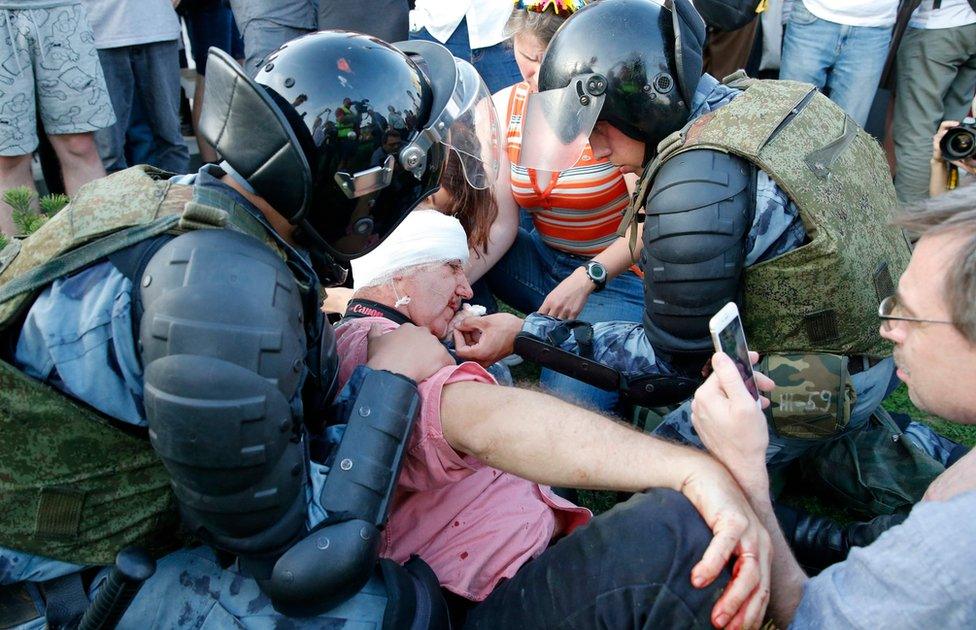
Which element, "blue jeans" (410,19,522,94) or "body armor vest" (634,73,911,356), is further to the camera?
"blue jeans" (410,19,522,94)

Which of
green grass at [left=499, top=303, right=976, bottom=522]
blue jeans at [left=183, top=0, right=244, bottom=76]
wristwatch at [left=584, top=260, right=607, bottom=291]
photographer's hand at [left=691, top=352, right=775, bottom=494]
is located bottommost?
green grass at [left=499, top=303, right=976, bottom=522]

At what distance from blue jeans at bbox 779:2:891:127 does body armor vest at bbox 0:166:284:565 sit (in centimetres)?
459

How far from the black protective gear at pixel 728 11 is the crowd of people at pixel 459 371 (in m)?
1.57

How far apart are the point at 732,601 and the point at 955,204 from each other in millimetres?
970

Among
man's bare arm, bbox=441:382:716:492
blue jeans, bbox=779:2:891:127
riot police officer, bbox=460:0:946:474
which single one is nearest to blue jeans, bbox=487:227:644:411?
riot police officer, bbox=460:0:946:474

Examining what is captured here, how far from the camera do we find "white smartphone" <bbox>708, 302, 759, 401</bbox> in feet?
6.30

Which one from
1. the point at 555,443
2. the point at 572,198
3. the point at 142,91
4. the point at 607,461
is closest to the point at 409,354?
the point at 555,443

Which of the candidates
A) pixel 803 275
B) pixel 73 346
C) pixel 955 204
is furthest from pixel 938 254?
→ pixel 73 346

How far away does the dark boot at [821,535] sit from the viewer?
2.94m

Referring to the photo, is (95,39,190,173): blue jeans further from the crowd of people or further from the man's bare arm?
the man's bare arm

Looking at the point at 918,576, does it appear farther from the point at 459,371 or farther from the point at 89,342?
the point at 89,342

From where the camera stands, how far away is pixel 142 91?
516 cm

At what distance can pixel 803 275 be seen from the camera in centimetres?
266

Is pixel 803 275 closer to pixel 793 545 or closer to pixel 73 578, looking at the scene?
pixel 793 545
